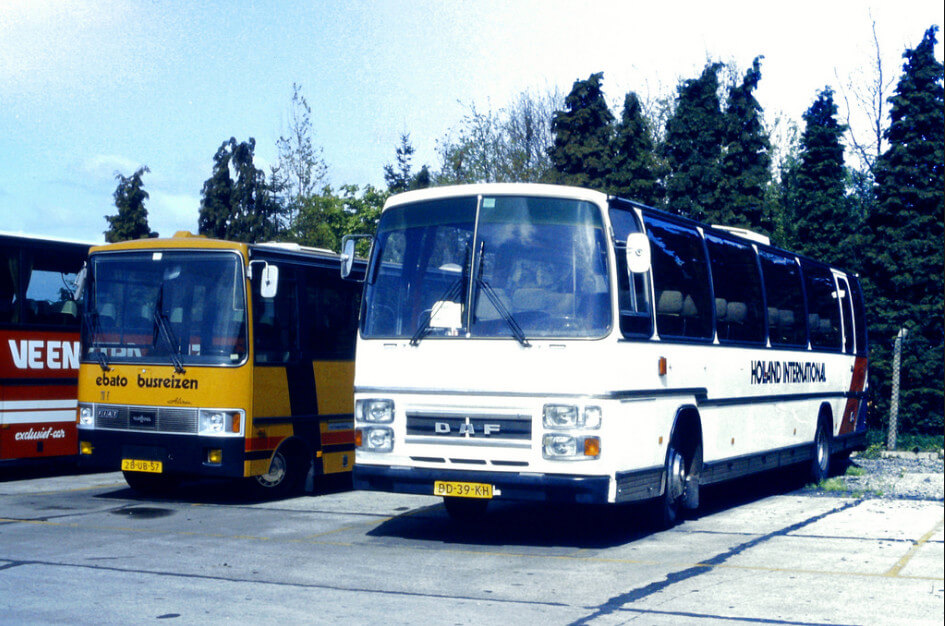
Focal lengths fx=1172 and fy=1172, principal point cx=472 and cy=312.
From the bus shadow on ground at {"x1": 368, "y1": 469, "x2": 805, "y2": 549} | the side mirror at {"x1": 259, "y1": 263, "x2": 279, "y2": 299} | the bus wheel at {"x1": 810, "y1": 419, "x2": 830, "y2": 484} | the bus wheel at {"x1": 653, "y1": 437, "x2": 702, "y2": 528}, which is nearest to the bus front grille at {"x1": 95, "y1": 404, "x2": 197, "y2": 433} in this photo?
the side mirror at {"x1": 259, "y1": 263, "x2": 279, "y2": 299}

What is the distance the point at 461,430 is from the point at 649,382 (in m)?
1.79

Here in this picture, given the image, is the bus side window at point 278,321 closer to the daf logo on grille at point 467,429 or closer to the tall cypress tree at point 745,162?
the daf logo on grille at point 467,429

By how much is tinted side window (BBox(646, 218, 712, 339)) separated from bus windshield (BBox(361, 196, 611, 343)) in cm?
122

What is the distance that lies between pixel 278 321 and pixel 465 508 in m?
3.51

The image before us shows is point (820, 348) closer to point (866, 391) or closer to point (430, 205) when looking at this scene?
point (866, 391)

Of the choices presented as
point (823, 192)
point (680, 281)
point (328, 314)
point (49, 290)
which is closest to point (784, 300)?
point (680, 281)

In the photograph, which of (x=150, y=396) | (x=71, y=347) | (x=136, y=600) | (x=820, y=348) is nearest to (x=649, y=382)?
(x=136, y=600)

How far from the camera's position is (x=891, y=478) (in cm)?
1753

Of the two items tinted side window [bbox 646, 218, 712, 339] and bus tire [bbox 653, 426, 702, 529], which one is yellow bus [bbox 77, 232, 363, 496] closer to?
tinted side window [bbox 646, 218, 712, 339]

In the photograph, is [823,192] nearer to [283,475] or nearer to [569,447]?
[283,475]

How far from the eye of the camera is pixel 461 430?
10.2 m

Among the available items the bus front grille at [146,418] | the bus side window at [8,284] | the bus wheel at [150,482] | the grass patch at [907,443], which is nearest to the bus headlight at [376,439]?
the bus front grille at [146,418]

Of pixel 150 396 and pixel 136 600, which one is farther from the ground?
pixel 150 396

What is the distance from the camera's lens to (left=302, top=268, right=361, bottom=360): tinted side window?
1468 centimetres
